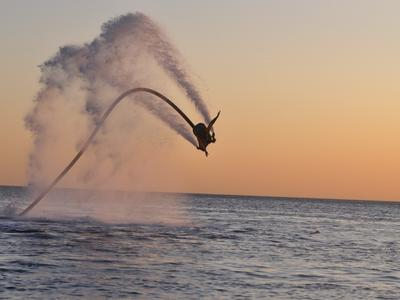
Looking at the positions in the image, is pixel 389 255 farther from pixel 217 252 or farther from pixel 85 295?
pixel 85 295

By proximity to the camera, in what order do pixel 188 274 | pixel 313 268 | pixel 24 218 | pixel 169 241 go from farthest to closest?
pixel 24 218, pixel 169 241, pixel 313 268, pixel 188 274

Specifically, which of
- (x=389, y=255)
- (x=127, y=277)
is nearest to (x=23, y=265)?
(x=127, y=277)

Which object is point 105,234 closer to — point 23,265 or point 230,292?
point 23,265

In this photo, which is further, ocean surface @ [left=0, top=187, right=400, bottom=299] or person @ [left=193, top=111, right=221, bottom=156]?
person @ [left=193, top=111, right=221, bottom=156]

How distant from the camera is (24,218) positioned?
2963 inches

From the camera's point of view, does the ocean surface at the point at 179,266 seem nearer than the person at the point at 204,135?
Yes

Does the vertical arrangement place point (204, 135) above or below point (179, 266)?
above

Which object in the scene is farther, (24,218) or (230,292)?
(24,218)

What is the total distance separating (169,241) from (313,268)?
14556mm

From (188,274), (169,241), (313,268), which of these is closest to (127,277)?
(188,274)

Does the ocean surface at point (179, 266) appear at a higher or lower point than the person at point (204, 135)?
lower

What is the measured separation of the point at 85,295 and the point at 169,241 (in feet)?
82.0

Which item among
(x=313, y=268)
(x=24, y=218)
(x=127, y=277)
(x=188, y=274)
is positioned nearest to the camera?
(x=127, y=277)

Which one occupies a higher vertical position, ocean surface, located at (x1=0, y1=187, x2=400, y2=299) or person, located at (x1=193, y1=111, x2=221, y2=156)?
person, located at (x1=193, y1=111, x2=221, y2=156)
